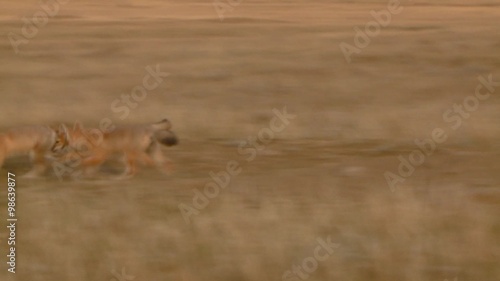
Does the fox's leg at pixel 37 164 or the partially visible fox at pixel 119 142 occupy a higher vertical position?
the partially visible fox at pixel 119 142

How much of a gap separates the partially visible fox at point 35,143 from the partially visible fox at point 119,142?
0.61 feet

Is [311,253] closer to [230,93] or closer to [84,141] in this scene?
[84,141]

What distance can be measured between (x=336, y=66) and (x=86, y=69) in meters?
4.22

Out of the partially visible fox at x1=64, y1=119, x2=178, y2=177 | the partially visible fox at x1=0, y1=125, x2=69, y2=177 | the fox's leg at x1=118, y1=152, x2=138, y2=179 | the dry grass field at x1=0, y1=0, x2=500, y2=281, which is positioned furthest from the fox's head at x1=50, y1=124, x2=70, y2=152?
the fox's leg at x1=118, y1=152, x2=138, y2=179

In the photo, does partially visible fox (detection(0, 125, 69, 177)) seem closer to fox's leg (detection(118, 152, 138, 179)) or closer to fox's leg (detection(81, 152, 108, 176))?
fox's leg (detection(81, 152, 108, 176))

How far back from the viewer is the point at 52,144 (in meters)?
9.98

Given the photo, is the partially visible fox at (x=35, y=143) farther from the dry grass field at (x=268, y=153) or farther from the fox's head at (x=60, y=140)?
the dry grass field at (x=268, y=153)

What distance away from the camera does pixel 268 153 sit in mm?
11500

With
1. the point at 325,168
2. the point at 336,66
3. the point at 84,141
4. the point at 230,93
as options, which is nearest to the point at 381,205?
the point at 325,168

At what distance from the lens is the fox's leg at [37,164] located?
32.7 feet

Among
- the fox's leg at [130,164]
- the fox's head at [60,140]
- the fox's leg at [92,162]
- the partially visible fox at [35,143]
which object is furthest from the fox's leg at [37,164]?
the fox's leg at [130,164]

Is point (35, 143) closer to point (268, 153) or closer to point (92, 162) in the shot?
point (92, 162)

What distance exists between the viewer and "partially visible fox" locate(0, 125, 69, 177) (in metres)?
9.74

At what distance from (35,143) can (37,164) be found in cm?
25
